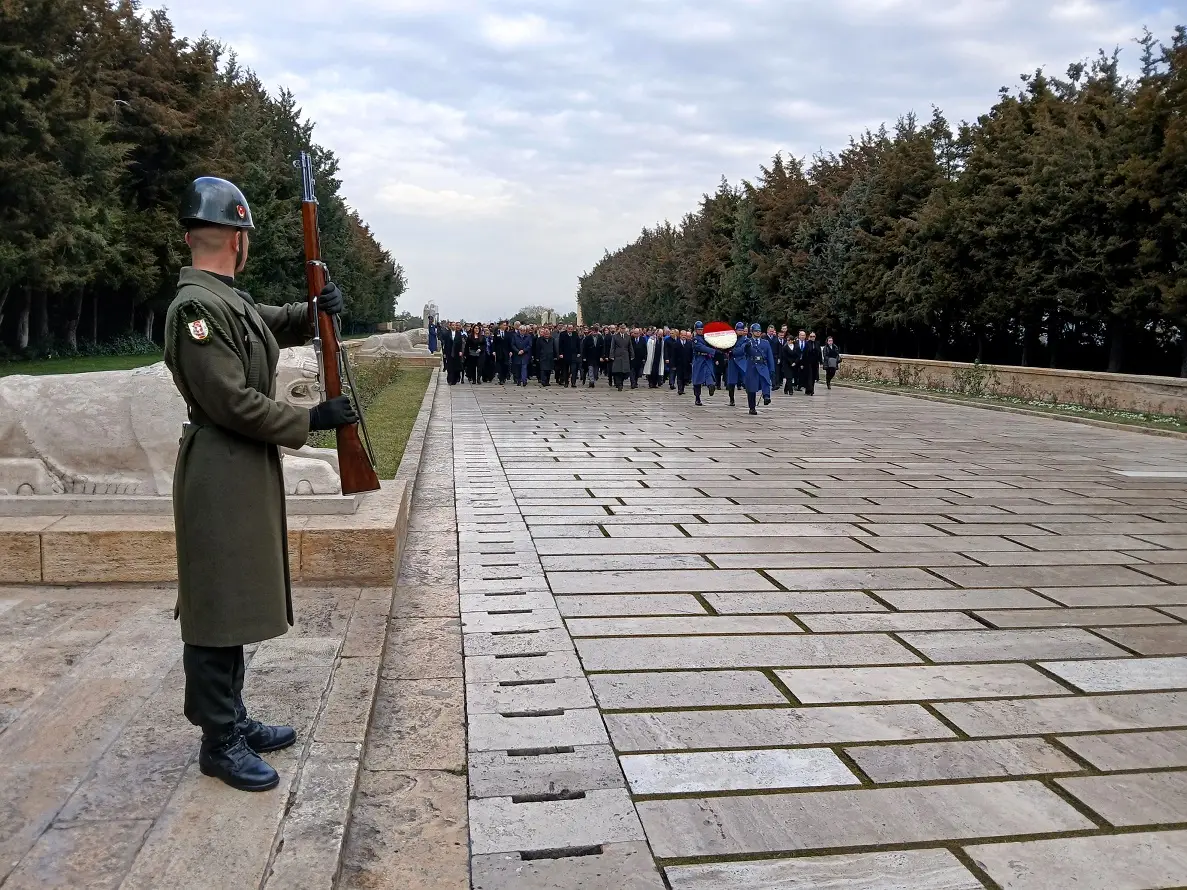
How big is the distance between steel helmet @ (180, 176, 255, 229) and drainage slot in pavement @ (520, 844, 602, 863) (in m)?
1.93

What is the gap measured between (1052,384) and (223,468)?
19893 millimetres

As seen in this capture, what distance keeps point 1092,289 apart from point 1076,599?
19534mm

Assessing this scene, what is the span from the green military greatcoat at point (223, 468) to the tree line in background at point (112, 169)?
1363cm

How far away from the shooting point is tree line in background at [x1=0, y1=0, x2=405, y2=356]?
933 inches

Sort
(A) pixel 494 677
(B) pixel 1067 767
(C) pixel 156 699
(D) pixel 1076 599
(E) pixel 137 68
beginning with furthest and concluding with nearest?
(E) pixel 137 68
(D) pixel 1076 599
(A) pixel 494 677
(C) pixel 156 699
(B) pixel 1067 767

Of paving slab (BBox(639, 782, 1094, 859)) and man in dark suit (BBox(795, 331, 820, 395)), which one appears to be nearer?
paving slab (BBox(639, 782, 1094, 859))

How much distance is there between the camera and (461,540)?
21.7 ft

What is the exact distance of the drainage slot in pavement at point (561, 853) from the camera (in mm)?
2770

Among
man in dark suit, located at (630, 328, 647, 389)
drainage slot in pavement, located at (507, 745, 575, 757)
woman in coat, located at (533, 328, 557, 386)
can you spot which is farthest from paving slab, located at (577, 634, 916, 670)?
woman in coat, located at (533, 328, 557, 386)

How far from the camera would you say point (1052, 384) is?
2012 cm

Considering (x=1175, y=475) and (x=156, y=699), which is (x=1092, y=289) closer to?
(x=1175, y=475)

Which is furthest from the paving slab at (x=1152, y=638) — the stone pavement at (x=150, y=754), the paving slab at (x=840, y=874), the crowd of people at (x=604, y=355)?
the crowd of people at (x=604, y=355)

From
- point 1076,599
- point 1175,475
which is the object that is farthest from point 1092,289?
point 1076,599

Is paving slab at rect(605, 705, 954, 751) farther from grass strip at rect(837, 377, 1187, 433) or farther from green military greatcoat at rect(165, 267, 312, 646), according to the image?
grass strip at rect(837, 377, 1187, 433)
